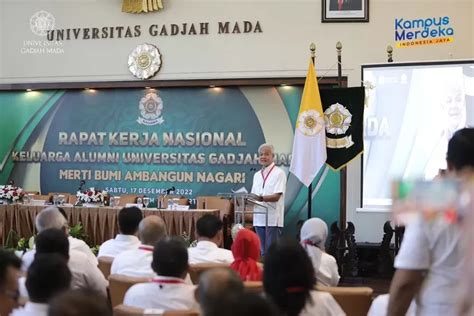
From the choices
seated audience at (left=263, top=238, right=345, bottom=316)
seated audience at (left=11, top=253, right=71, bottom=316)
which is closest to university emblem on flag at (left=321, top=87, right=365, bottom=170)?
seated audience at (left=263, top=238, right=345, bottom=316)

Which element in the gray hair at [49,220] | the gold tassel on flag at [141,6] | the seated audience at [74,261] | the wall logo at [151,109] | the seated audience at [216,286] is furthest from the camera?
the wall logo at [151,109]

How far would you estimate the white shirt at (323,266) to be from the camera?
368 cm

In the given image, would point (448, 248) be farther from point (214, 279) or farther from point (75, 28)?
point (75, 28)

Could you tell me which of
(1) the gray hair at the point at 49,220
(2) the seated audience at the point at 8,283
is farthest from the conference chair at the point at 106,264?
(2) the seated audience at the point at 8,283

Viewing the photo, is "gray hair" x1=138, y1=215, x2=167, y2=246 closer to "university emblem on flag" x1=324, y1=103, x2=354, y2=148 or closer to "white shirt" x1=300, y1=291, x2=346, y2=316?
"white shirt" x1=300, y1=291, x2=346, y2=316

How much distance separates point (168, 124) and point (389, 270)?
434 cm

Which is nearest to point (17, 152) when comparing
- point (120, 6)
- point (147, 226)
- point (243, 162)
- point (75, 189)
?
point (75, 189)

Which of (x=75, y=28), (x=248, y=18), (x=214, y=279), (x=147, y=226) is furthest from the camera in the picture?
(x=75, y=28)

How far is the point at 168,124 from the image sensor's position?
9.98 m

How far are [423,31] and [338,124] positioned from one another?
2.48m

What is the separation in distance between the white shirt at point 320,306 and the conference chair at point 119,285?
108cm

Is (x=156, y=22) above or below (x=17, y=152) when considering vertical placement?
above

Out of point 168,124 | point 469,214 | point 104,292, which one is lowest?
point 104,292

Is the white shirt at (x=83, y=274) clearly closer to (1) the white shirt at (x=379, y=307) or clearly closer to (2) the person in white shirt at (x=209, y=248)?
(2) the person in white shirt at (x=209, y=248)
